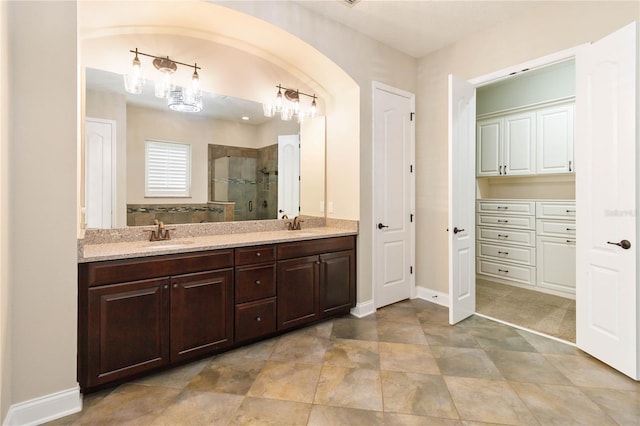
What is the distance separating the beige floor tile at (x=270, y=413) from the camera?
1.70m

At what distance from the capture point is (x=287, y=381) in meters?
2.08

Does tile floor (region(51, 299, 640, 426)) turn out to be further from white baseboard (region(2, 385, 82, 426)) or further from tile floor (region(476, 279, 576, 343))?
tile floor (region(476, 279, 576, 343))

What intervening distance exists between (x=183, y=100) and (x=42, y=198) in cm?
141

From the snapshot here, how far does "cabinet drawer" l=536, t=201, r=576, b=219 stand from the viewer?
376 cm

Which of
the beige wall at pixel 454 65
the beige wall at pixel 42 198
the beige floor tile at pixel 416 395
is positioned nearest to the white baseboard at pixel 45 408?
the beige wall at pixel 42 198

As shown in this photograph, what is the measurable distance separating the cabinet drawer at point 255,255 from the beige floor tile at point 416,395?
124 cm

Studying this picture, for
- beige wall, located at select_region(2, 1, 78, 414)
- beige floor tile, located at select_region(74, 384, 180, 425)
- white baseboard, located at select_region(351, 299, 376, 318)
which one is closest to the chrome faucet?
beige wall, located at select_region(2, 1, 78, 414)

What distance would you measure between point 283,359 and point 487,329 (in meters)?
1.96

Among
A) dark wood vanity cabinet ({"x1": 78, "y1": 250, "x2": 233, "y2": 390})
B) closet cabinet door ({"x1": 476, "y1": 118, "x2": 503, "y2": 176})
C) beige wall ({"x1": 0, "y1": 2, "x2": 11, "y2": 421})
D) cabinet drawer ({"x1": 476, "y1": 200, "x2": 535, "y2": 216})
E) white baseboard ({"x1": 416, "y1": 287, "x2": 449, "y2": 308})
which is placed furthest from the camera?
closet cabinet door ({"x1": 476, "y1": 118, "x2": 503, "y2": 176})

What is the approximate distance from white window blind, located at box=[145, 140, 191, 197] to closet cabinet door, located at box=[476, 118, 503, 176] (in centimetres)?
412

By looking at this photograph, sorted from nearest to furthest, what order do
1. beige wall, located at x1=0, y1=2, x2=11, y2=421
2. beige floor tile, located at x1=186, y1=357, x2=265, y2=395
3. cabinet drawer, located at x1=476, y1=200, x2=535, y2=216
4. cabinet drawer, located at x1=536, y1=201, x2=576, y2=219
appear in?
1. beige wall, located at x1=0, y1=2, x2=11, y2=421
2. beige floor tile, located at x1=186, y1=357, x2=265, y2=395
3. cabinet drawer, located at x1=536, y1=201, x2=576, y2=219
4. cabinet drawer, located at x1=476, y1=200, x2=535, y2=216

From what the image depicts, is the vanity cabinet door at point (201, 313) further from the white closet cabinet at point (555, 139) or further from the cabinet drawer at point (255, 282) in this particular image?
the white closet cabinet at point (555, 139)

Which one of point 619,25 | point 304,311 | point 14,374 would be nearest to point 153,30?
point 14,374

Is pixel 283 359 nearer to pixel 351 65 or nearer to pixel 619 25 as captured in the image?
pixel 351 65
